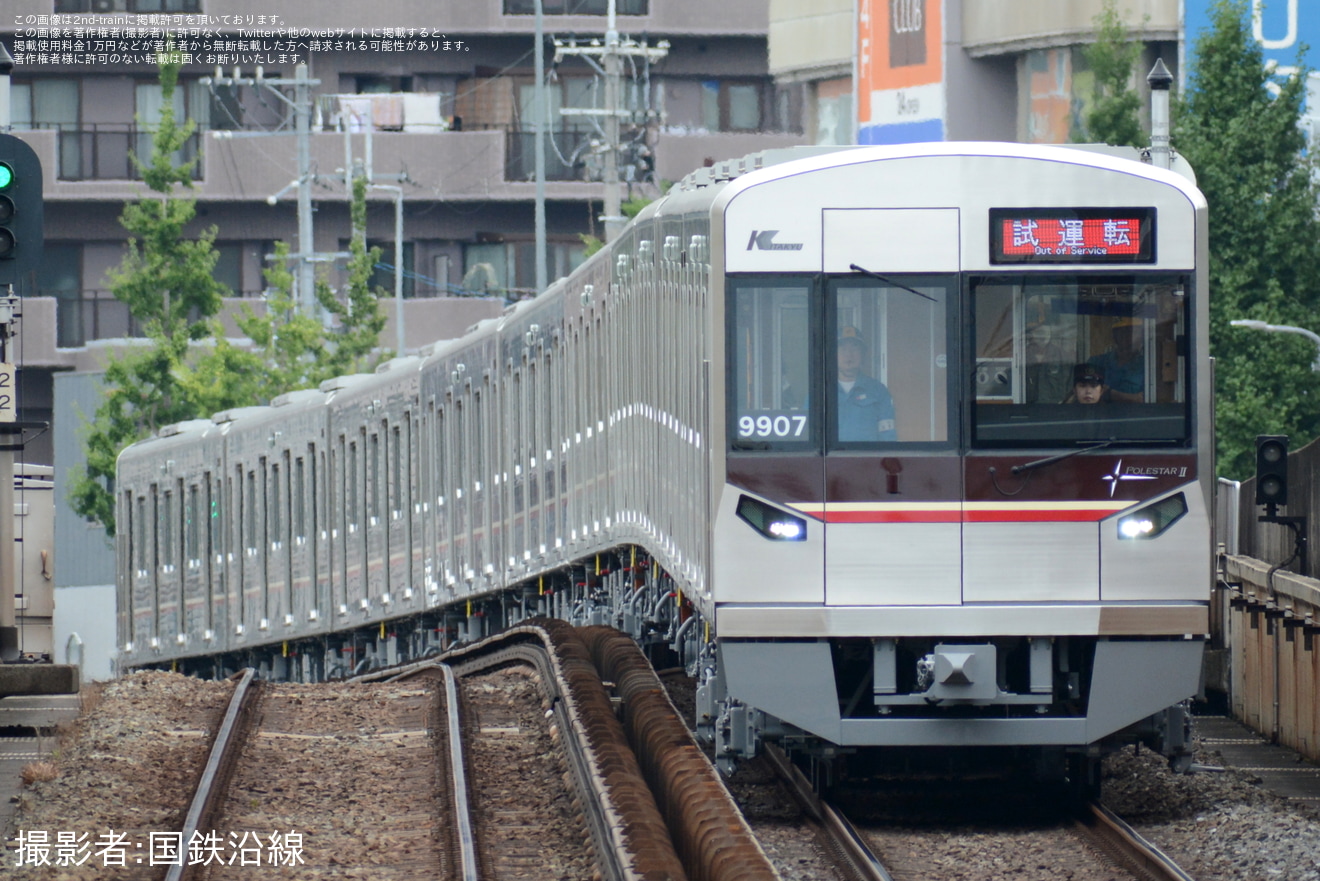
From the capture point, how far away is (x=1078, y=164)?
9703mm

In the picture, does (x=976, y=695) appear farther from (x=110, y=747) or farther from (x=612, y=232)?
(x=612, y=232)

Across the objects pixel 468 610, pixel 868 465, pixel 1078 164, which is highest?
pixel 1078 164

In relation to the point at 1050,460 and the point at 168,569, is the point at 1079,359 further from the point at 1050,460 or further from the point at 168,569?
the point at 168,569

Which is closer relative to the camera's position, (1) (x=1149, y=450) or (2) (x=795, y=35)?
(1) (x=1149, y=450)

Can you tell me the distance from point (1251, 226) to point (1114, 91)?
→ 352cm

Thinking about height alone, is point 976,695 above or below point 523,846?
above

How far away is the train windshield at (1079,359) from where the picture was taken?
31.6ft

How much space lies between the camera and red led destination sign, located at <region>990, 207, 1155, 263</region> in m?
9.66

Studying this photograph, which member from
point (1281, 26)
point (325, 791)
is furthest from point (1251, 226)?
point (325, 791)

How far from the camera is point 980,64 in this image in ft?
116

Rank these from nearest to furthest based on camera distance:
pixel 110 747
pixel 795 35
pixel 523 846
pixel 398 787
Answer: pixel 523 846 → pixel 398 787 → pixel 110 747 → pixel 795 35

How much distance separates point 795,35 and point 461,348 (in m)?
20.7

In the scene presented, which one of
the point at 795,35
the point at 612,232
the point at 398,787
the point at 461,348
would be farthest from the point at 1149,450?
the point at 795,35

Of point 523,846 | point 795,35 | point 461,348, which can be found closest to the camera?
point 523,846
